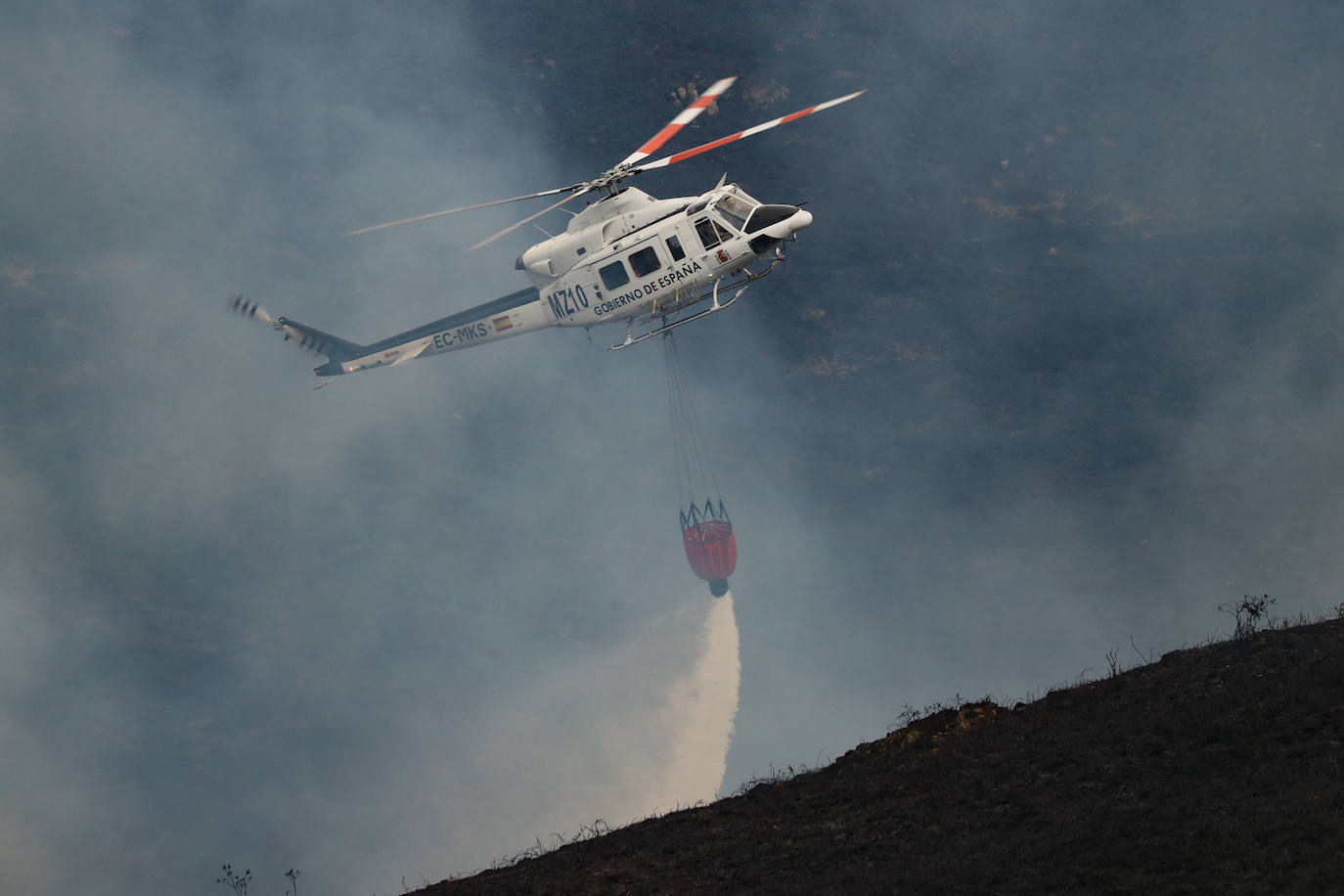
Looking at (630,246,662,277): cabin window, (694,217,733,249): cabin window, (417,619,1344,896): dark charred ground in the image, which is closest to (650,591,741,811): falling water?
(630,246,662,277): cabin window

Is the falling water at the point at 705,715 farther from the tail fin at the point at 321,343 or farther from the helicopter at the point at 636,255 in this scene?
the helicopter at the point at 636,255

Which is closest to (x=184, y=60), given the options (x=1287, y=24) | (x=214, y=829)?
(x=214, y=829)

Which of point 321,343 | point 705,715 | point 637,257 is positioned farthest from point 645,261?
point 705,715

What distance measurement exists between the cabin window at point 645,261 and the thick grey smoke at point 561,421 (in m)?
37.1

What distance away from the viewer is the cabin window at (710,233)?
142ft

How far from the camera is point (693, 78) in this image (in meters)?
91.0

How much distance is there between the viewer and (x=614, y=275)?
44.8 meters

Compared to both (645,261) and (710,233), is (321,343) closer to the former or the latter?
(645,261)

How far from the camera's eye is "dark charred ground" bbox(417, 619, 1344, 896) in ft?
79.6

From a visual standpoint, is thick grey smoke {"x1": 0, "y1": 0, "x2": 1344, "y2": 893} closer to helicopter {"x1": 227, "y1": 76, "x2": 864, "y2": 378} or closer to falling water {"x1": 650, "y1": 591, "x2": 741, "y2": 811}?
falling water {"x1": 650, "y1": 591, "x2": 741, "y2": 811}

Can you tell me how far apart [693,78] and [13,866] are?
6266 centimetres

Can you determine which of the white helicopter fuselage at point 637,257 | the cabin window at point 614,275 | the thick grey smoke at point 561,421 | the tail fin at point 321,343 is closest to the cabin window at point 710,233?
the white helicopter fuselage at point 637,257

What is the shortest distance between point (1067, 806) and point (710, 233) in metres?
22.3

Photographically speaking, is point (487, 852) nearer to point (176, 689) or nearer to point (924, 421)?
point (176, 689)
